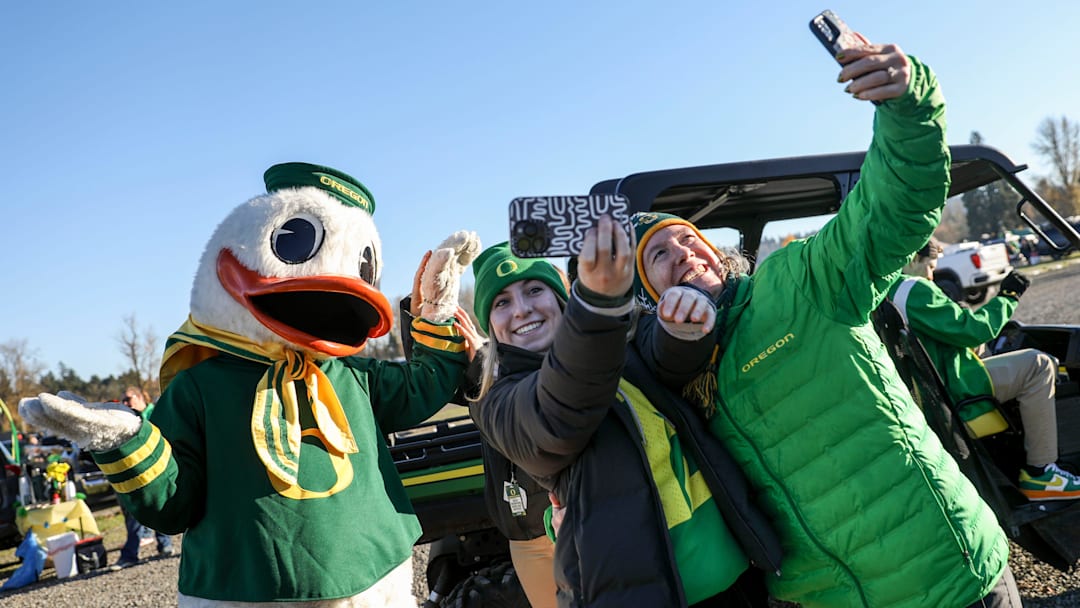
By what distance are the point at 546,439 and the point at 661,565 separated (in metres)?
0.36

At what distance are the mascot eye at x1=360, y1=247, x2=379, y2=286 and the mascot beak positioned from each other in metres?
0.14

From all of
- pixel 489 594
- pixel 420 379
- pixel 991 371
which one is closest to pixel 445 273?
pixel 420 379

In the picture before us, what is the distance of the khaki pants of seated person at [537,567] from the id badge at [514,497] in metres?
0.25

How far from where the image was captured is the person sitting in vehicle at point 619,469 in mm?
1290

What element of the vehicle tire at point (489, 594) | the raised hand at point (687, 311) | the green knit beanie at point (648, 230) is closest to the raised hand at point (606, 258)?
the raised hand at point (687, 311)

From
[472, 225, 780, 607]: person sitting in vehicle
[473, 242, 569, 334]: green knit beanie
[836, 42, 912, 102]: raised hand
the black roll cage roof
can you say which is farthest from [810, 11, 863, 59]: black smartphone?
the black roll cage roof

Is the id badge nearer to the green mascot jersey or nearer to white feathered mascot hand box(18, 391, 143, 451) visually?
the green mascot jersey

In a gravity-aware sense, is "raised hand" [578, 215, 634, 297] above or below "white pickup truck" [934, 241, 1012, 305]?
above

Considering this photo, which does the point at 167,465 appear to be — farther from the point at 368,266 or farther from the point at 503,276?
the point at 503,276

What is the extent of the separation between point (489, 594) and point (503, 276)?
190 cm


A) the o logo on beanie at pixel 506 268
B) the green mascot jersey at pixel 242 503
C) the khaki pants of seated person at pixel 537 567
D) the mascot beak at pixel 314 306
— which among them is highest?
the mascot beak at pixel 314 306

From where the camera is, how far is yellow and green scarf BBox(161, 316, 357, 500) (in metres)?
2.15

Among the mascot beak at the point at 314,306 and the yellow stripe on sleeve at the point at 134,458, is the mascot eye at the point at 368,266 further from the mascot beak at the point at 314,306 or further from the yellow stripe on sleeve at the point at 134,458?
the yellow stripe on sleeve at the point at 134,458

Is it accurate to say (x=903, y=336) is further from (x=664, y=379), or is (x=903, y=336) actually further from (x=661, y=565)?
(x=661, y=565)
